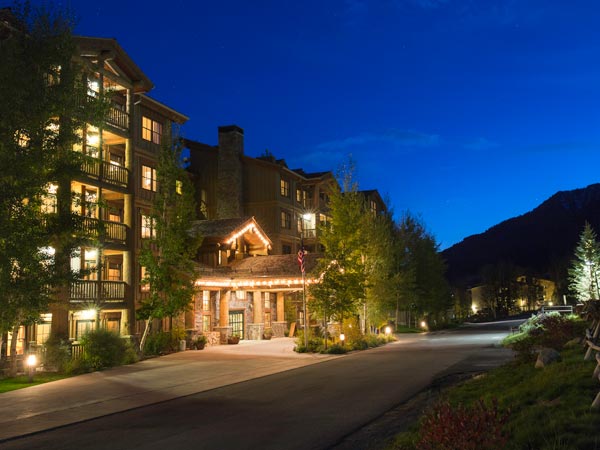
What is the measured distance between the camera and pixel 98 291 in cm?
2791

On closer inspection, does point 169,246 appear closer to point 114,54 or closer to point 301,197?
point 114,54

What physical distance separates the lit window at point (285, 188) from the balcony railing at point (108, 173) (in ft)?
78.1

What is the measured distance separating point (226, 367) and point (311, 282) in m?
12.0

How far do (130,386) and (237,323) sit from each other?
2223 cm

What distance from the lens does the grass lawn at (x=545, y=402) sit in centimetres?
765

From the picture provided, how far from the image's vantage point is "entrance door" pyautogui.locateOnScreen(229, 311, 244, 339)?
40.9 m

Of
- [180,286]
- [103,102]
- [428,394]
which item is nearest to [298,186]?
[180,286]

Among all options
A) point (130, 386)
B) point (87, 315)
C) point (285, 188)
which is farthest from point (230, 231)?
point (130, 386)

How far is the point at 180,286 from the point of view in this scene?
31.0 m

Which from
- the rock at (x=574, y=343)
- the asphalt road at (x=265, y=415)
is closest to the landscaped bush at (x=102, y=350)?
the asphalt road at (x=265, y=415)

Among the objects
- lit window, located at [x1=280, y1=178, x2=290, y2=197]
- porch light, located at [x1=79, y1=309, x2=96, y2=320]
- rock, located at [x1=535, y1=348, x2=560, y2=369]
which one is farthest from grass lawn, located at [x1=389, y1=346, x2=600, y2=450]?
lit window, located at [x1=280, y1=178, x2=290, y2=197]

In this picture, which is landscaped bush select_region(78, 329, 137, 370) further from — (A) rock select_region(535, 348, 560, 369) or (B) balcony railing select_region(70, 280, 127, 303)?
(A) rock select_region(535, 348, 560, 369)

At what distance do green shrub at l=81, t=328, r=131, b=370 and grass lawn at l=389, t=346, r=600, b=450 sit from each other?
1610 centimetres

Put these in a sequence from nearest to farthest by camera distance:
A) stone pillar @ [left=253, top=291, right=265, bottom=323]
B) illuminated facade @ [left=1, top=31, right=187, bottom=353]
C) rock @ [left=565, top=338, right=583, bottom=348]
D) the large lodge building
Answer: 1. rock @ [left=565, top=338, right=583, bottom=348]
2. illuminated facade @ [left=1, top=31, right=187, bottom=353]
3. the large lodge building
4. stone pillar @ [left=253, top=291, right=265, bottom=323]
